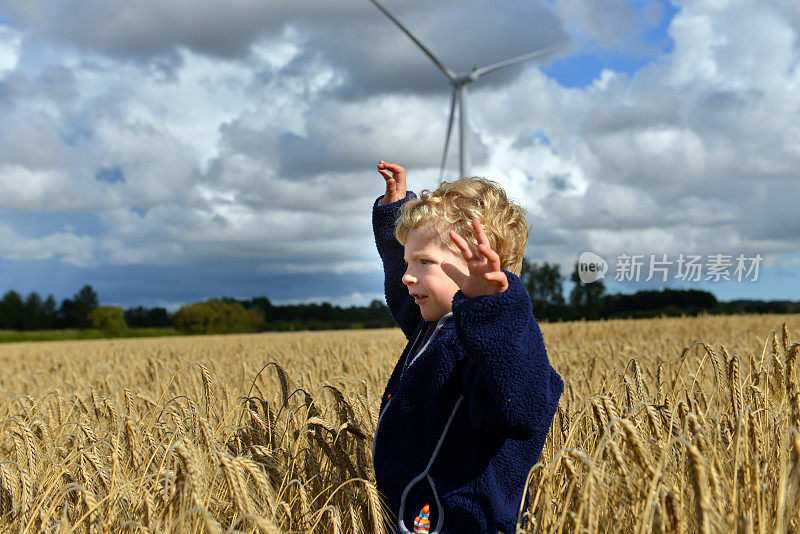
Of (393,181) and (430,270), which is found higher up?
(393,181)

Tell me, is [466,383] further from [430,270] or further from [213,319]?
[213,319]

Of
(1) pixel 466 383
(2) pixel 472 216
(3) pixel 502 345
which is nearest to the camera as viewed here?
(3) pixel 502 345

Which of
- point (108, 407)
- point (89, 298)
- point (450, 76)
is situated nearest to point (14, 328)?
point (89, 298)

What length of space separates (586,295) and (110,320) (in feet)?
158

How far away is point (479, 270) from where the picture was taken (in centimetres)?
206

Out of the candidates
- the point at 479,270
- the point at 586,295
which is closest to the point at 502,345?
the point at 479,270

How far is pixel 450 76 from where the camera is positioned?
21.6m

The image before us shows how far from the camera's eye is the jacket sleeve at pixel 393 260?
2.99 metres

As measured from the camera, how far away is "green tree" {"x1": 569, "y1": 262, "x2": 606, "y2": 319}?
6021cm

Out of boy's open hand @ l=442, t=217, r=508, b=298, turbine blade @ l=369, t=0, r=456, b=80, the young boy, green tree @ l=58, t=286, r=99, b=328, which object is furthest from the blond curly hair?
green tree @ l=58, t=286, r=99, b=328

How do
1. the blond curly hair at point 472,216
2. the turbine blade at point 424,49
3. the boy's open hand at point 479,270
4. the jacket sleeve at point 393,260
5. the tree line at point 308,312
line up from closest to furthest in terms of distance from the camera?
the boy's open hand at point 479,270
the blond curly hair at point 472,216
the jacket sleeve at point 393,260
the turbine blade at point 424,49
the tree line at point 308,312

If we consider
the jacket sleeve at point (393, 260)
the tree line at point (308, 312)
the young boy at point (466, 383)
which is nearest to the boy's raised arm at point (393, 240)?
the jacket sleeve at point (393, 260)

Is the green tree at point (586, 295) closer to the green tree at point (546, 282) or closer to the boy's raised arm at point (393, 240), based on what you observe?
the green tree at point (546, 282)

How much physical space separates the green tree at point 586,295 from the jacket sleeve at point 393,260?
184 ft
